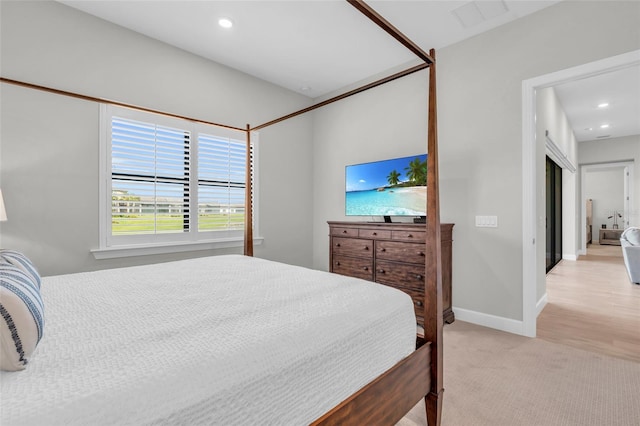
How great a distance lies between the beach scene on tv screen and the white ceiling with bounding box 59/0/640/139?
3.93 feet

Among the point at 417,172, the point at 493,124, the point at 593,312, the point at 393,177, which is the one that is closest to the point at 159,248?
the point at 393,177

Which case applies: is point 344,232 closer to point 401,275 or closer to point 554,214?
point 401,275

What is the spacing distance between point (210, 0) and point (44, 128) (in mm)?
1684

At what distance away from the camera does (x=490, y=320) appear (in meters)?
2.88

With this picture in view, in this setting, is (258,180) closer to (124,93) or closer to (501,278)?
(124,93)

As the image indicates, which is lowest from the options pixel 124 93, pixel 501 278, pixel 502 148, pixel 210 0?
pixel 501 278

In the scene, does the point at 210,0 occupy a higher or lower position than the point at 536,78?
higher

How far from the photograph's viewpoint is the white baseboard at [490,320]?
2726 mm

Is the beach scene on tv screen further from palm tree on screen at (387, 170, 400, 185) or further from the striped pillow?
the striped pillow

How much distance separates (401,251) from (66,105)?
3.20 m

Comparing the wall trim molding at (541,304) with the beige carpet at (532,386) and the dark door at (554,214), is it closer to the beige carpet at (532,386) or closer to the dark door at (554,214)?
the beige carpet at (532,386)

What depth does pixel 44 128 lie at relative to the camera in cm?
241

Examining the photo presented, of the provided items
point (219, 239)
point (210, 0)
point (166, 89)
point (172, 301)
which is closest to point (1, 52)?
point (166, 89)

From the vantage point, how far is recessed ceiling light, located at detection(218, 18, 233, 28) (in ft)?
8.93
